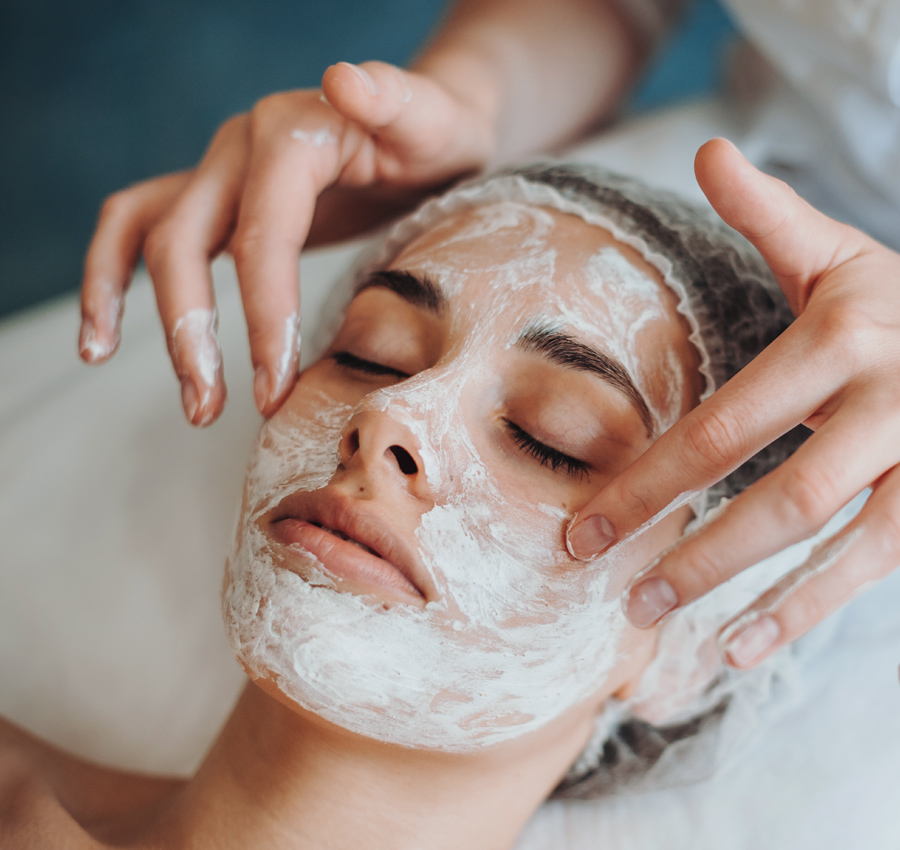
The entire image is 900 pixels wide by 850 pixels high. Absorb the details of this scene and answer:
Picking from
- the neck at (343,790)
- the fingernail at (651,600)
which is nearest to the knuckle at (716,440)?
the fingernail at (651,600)

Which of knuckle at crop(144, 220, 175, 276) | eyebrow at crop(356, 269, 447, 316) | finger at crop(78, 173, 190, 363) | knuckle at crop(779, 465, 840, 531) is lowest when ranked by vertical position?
finger at crop(78, 173, 190, 363)

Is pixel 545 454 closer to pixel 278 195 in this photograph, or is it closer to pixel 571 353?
pixel 571 353

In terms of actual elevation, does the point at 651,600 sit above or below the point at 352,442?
above

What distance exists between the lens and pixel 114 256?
0.94 m

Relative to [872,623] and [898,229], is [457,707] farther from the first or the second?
[898,229]

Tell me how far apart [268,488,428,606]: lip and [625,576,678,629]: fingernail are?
0.61 ft

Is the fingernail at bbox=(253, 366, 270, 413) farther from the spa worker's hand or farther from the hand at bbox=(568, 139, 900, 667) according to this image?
the hand at bbox=(568, 139, 900, 667)

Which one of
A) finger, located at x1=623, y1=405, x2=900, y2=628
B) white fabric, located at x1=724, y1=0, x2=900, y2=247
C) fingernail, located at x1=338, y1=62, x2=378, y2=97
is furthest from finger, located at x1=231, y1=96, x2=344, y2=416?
white fabric, located at x1=724, y1=0, x2=900, y2=247

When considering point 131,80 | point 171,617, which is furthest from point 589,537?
point 131,80

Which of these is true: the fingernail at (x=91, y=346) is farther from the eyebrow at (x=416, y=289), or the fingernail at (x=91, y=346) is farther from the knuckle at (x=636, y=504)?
the knuckle at (x=636, y=504)

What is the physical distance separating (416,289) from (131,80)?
218cm

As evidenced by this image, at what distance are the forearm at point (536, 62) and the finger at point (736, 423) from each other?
0.78 meters

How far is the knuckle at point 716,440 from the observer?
570 millimetres

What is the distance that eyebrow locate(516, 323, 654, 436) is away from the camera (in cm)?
73
